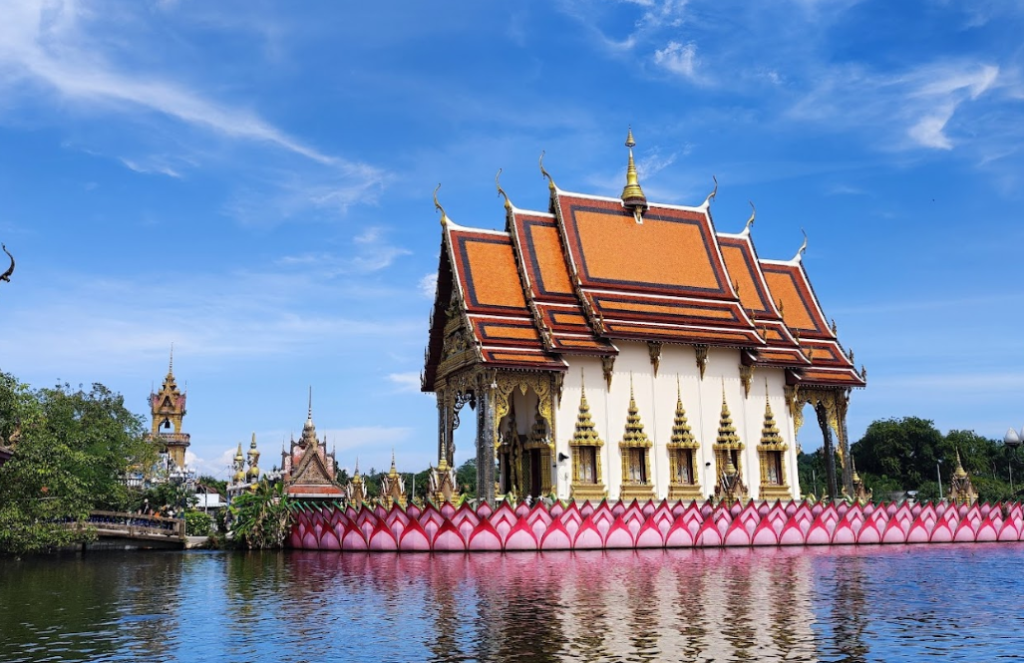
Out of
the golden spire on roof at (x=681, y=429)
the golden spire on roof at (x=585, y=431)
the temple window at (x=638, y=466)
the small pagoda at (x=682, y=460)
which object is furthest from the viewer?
the golden spire on roof at (x=681, y=429)

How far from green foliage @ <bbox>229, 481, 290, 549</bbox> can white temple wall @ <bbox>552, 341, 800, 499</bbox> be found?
7.77m

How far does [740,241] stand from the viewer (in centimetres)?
3366

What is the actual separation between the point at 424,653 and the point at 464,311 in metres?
18.9

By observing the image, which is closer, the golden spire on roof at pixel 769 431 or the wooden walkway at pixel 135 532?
the golden spire on roof at pixel 769 431

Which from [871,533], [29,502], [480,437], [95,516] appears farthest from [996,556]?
[95,516]

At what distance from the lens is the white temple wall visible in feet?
89.2

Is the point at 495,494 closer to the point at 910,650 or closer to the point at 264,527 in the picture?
the point at 264,527

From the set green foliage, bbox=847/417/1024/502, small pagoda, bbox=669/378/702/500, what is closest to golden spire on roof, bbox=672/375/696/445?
small pagoda, bbox=669/378/702/500

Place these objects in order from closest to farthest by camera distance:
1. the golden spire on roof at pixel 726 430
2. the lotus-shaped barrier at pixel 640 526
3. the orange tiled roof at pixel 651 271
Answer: the lotus-shaped barrier at pixel 640 526 → the orange tiled roof at pixel 651 271 → the golden spire on roof at pixel 726 430

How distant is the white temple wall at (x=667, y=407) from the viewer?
27.2m

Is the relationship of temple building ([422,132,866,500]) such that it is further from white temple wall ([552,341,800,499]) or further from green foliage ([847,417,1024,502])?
green foliage ([847,417,1024,502])

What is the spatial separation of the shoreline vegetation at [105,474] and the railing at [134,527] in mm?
929

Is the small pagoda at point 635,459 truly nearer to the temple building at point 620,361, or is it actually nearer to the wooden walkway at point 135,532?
the temple building at point 620,361

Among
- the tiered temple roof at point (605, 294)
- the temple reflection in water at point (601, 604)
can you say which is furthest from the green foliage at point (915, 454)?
the temple reflection in water at point (601, 604)
